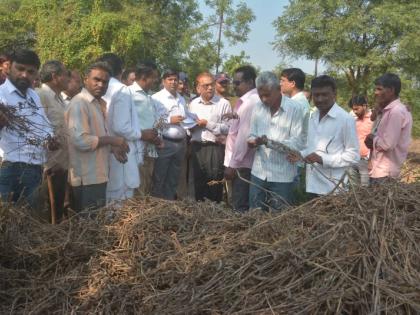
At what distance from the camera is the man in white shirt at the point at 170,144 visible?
656cm

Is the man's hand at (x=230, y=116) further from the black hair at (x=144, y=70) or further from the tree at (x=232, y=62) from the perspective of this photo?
the tree at (x=232, y=62)

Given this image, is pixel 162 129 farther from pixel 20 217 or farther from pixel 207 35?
pixel 207 35

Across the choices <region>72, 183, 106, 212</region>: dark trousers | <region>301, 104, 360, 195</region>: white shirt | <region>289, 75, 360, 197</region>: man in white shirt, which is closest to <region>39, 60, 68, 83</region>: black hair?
<region>72, 183, 106, 212</region>: dark trousers

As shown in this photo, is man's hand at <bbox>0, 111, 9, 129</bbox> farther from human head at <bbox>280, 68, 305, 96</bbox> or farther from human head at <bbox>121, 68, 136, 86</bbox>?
human head at <bbox>280, 68, 305, 96</bbox>

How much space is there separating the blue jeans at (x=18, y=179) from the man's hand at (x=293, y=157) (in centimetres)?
207

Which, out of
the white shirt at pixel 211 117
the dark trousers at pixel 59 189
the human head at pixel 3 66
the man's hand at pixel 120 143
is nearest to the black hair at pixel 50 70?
the human head at pixel 3 66

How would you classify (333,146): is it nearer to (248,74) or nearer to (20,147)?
(248,74)

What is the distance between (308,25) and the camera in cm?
1483

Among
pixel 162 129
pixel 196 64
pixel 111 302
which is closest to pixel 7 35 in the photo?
pixel 196 64

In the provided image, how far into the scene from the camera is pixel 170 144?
659 cm

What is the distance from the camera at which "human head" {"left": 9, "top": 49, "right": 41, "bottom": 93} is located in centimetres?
437

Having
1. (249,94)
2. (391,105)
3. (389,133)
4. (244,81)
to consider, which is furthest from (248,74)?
(389,133)

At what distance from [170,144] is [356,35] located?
9.64 m

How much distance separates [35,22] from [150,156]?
18358mm
